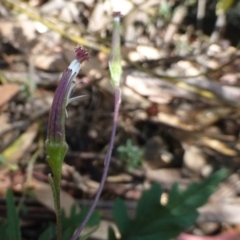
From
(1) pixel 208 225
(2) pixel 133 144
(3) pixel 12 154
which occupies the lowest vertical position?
(1) pixel 208 225

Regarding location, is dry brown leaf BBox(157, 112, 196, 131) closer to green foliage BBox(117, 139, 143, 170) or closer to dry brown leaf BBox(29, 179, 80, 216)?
green foliage BBox(117, 139, 143, 170)

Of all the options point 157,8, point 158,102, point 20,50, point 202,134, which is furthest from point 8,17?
point 202,134

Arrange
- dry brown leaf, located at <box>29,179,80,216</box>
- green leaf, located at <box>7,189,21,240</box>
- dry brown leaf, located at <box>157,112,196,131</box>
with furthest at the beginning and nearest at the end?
dry brown leaf, located at <box>157,112,196,131</box> → dry brown leaf, located at <box>29,179,80,216</box> → green leaf, located at <box>7,189,21,240</box>

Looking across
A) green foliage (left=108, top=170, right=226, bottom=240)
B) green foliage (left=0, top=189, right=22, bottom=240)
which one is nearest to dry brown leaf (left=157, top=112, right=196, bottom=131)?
green foliage (left=108, top=170, right=226, bottom=240)

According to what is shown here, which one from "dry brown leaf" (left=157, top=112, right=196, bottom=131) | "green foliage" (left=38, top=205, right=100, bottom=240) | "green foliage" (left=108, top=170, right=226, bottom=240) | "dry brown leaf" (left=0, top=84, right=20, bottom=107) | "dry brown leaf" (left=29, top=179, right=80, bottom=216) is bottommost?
"dry brown leaf" (left=157, top=112, right=196, bottom=131)

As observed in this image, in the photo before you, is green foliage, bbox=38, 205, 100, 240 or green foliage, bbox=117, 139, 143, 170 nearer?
green foliage, bbox=38, 205, 100, 240

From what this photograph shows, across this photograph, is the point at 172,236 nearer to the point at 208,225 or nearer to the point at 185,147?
the point at 208,225

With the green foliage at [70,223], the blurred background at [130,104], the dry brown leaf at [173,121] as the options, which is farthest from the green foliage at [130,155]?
the green foliage at [70,223]
